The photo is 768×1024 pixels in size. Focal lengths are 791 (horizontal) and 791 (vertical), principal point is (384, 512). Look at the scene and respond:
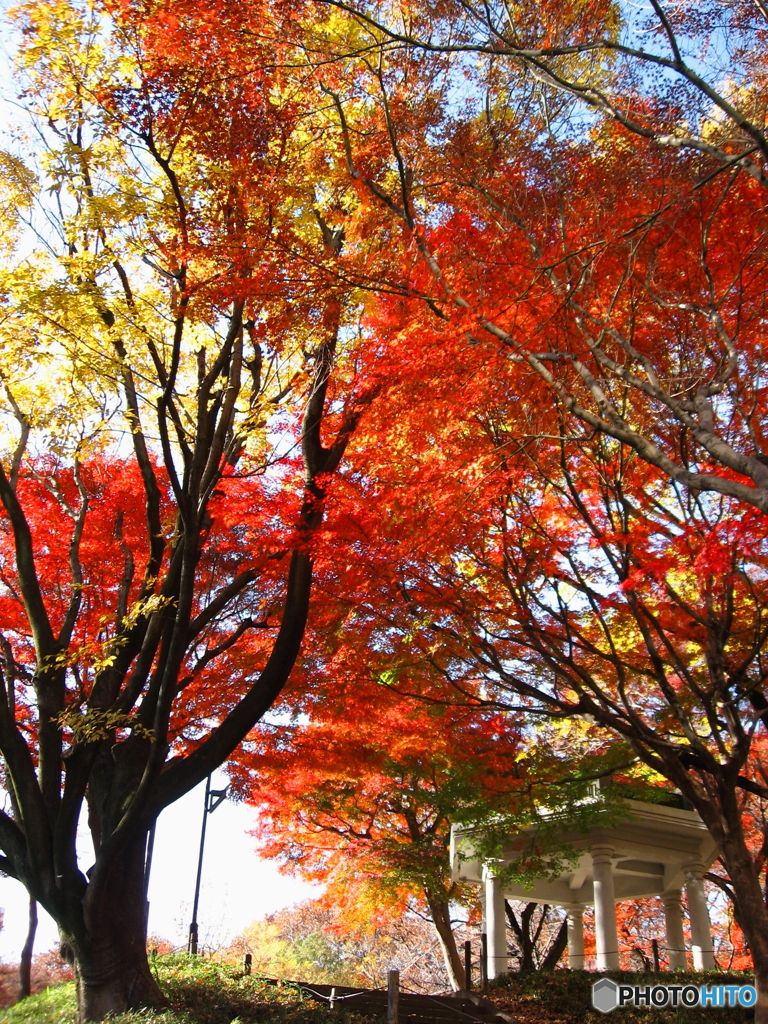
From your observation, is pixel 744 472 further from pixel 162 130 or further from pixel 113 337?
pixel 113 337

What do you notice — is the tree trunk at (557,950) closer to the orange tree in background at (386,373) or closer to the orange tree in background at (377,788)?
the orange tree in background at (377,788)

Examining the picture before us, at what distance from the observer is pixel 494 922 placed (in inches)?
Answer: 578

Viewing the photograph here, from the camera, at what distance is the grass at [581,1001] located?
10.6 metres

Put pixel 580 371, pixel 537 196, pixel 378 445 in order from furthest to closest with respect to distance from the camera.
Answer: pixel 378 445 < pixel 537 196 < pixel 580 371

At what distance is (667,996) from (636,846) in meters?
2.53

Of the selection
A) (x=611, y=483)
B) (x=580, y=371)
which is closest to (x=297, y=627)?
(x=611, y=483)

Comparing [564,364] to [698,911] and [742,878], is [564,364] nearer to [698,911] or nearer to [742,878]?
[742,878]

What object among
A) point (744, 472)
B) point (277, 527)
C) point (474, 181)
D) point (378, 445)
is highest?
point (474, 181)

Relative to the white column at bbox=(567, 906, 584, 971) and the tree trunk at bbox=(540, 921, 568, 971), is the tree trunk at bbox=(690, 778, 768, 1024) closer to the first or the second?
the white column at bbox=(567, 906, 584, 971)

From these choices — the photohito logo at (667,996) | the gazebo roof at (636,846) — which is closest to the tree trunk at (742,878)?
the photohito logo at (667,996)

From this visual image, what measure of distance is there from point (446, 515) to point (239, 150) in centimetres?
415

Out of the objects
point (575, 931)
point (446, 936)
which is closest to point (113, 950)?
point (446, 936)

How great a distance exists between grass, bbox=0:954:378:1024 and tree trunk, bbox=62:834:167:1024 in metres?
0.24

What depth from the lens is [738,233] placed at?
7285mm
